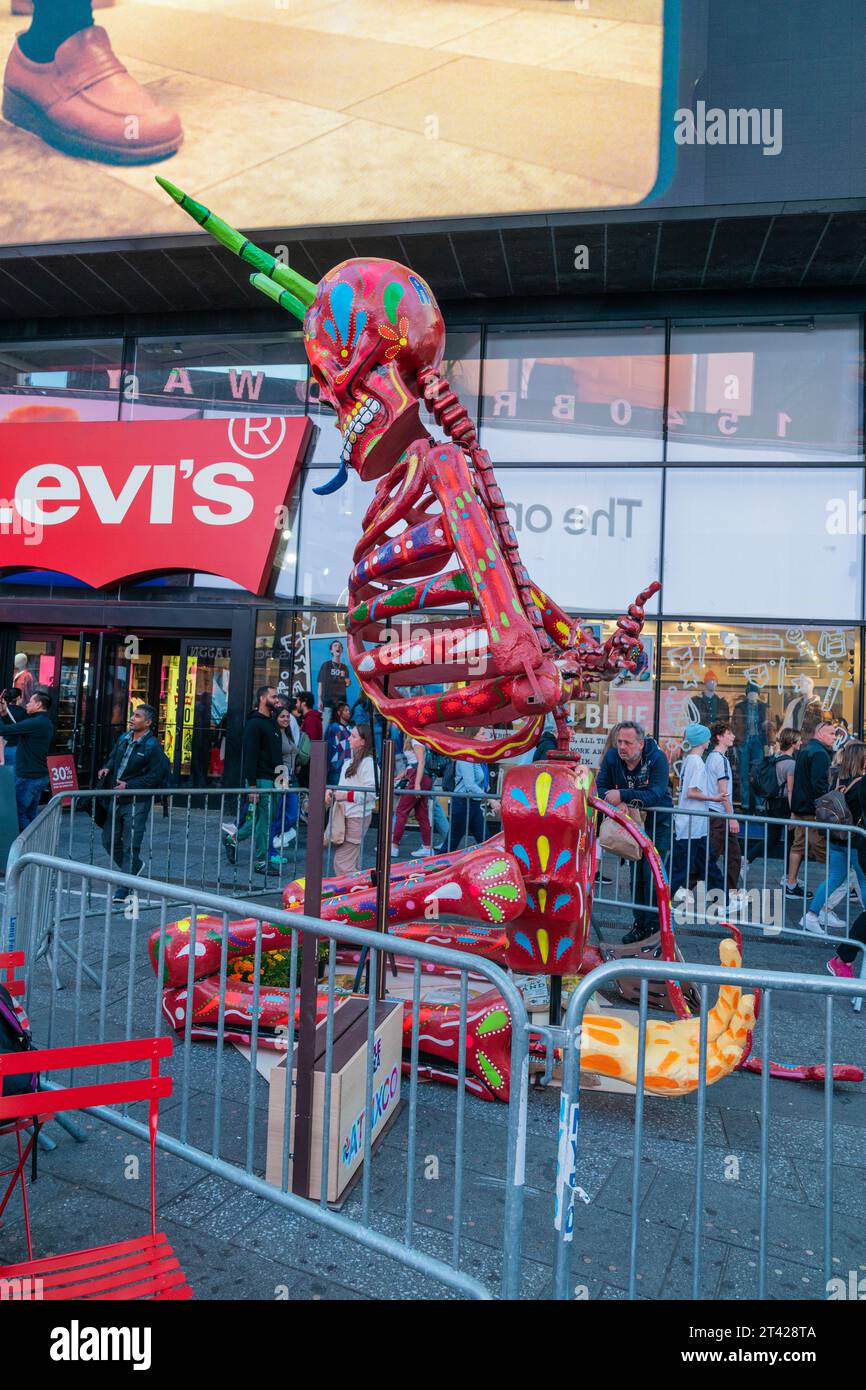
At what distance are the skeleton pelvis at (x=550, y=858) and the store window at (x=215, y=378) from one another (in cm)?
1046

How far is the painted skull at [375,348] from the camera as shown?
460cm

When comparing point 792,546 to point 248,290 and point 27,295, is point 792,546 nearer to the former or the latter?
point 248,290

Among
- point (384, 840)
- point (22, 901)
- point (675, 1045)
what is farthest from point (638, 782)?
point (22, 901)

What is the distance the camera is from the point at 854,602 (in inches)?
451

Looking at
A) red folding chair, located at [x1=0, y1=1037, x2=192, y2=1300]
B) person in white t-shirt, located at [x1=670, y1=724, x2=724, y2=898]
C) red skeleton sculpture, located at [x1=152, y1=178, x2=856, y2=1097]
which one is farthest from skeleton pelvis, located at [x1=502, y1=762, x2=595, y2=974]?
person in white t-shirt, located at [x1=670, y1=724, x2=724, y2=898]

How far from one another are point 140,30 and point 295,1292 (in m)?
14.6

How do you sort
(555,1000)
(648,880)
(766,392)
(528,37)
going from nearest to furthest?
(555,1000)
(648,880)
(528,37)
(766,392)

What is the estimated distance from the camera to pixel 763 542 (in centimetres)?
1179

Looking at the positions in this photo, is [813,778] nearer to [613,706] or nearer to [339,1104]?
[613,706]

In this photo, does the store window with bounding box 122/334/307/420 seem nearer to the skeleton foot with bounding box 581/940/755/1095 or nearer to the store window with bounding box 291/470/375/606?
the store window with bounding box 291/470/375/606

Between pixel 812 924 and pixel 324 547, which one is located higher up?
pixel 324 547

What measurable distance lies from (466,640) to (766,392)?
32.0 feet

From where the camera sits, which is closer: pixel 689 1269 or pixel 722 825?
pixel 689 1269
